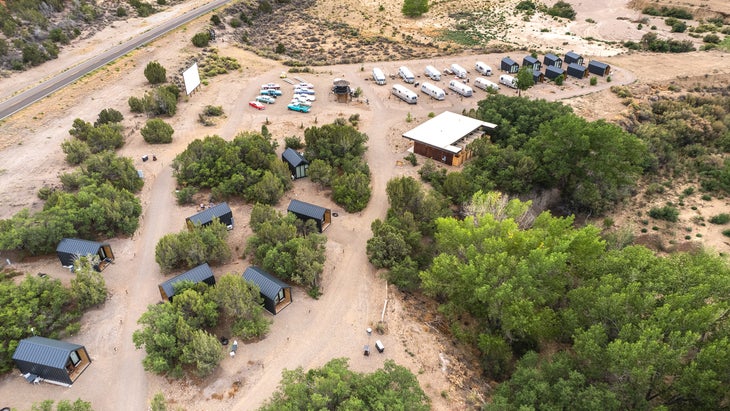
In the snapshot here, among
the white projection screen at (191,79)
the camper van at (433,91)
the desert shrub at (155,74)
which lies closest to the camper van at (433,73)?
the camper van at (433,91)

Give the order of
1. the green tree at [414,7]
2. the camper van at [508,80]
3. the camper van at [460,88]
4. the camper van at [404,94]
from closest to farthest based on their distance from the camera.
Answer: the camper van at [404,94]
the camper van at [460,88]
the camper van at [508,80]
the green tree at [414,7]

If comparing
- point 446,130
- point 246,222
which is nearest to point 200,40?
point 446,130

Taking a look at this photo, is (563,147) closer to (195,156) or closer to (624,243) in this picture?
(624,243)

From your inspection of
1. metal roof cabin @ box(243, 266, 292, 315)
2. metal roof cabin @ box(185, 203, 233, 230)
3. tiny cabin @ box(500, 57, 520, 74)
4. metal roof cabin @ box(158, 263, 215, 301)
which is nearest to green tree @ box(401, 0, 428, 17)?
tiny cabin @ box(500, 57, 520, 74)

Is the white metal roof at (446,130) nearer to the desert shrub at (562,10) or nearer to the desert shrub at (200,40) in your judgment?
the desert shrub at (200,40)

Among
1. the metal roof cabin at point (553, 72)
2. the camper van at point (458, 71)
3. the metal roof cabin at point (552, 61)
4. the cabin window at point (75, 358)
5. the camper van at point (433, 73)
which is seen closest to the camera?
the cabin window at point (75, 358)

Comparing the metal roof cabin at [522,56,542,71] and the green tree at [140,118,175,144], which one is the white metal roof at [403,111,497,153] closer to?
the metal roof cabin at [522,56,542,71]

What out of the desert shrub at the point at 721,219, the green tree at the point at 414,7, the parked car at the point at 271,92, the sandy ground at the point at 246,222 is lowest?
the desert shrub at the point at 721,219

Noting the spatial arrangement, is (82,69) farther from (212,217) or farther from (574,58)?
(574,58)
